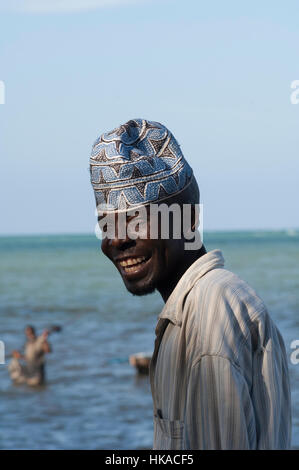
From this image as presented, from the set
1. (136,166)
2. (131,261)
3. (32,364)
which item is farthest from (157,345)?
(32,364)

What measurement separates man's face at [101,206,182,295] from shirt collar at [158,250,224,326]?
8cm

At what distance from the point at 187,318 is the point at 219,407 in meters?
0.24

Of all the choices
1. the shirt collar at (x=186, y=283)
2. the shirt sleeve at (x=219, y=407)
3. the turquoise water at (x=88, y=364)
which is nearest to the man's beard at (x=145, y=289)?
the shirt collar at (x=186, y=283)

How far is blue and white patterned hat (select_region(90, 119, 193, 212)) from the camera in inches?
91.0

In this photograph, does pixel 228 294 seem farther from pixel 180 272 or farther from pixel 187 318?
pixel 180 272

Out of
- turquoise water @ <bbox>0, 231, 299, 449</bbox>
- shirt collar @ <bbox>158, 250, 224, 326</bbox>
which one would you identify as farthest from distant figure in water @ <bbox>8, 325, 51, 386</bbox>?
shirt collar @ <bbox>158, 250, 224, 326</bbox>

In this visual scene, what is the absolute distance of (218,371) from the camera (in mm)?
2055

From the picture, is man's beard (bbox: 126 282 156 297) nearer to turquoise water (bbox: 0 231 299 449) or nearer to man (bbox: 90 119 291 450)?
man (bbox: 90 119 291 450)

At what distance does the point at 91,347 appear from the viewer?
21.1m

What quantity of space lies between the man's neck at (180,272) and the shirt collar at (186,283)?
78 mm

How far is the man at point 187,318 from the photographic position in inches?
81.7
